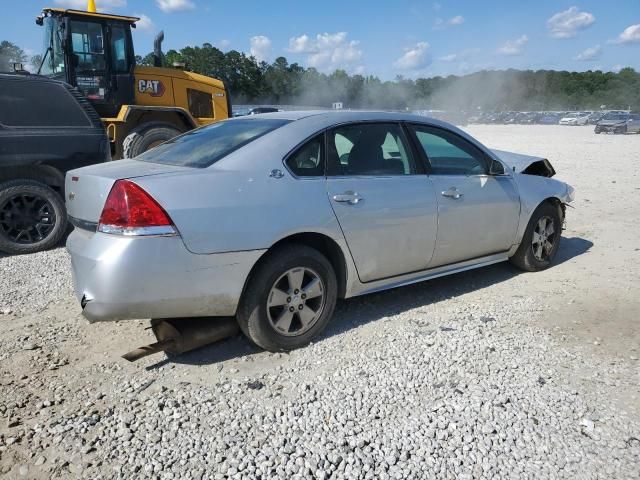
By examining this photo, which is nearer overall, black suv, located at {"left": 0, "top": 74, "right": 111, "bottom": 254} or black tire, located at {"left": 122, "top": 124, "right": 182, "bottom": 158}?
black suv, located at {"left": 0, "top": 74, "right": 111, "bottom": 254}

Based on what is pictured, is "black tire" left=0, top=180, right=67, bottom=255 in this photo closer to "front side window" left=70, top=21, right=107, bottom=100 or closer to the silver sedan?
the silver sedan

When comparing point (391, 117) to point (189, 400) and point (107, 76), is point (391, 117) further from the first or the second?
point (107, 76)

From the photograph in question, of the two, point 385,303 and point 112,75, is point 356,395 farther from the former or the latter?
point 112,75

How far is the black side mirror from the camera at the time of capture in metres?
4.80

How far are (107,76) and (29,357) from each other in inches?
283

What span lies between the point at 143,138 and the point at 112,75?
1.49 m

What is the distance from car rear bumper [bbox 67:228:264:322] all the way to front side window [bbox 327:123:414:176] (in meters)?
1.02

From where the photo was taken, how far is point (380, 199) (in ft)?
12.9

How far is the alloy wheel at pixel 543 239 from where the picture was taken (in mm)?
5340

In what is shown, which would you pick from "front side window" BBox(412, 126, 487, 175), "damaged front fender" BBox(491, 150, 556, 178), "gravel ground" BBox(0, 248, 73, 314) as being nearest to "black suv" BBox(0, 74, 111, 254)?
"gravel ground" BBox(0, 248, 73, 314)

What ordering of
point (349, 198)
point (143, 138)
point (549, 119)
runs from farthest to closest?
1. point (549, 119)
2. point (143, 138)
3. point (349, 198)

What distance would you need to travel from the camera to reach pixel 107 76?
952 cm

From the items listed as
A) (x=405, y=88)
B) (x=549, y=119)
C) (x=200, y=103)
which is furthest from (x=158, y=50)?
(x=549, y=119)

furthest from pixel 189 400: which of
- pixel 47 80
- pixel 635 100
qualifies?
pixel 635 100
